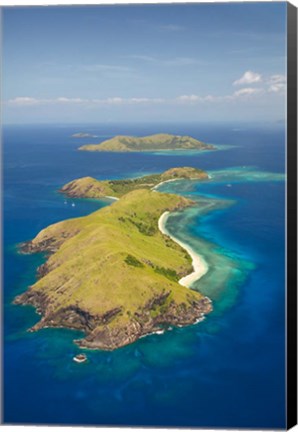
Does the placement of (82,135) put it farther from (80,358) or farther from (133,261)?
(80,358)

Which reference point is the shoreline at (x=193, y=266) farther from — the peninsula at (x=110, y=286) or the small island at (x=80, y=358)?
the small island at (x=80, y=358)

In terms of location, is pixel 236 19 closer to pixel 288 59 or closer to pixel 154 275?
pixel 288 59

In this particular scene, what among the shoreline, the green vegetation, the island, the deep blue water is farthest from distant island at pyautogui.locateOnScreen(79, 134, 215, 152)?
the green vegetation

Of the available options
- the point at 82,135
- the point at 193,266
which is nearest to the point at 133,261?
the point at 193,266

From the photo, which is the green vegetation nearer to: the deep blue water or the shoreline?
the shoreline

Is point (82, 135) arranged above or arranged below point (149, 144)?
above

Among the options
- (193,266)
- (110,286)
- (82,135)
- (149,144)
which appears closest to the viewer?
(110,286)

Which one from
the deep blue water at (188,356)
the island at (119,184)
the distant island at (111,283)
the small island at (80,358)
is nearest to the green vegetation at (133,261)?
the distant island at (111,283)
